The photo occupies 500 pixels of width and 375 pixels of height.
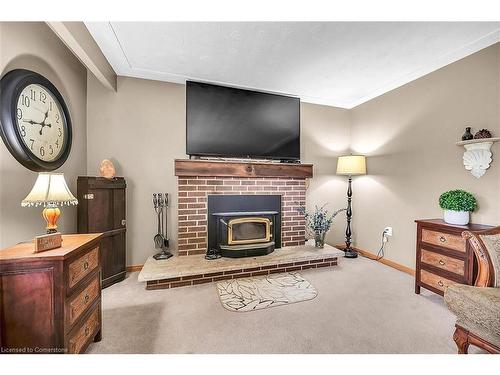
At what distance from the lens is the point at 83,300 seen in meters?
1.30

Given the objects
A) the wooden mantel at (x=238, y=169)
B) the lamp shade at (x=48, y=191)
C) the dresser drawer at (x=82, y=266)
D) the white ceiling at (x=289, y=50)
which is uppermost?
the white ceiling at (x=289, y=50)

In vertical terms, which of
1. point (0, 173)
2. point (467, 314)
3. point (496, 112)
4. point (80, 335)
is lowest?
point (80, 335)

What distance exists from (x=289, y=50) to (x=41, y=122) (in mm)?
2287

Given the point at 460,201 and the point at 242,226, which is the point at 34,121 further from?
the point at 460,201

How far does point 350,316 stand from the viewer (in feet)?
5.88

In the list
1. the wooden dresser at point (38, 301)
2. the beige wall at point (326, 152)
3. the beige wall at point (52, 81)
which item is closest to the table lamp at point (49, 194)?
the wooden dresser at point (38, 301)

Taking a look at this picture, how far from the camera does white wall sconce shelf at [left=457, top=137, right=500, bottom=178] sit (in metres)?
1.97

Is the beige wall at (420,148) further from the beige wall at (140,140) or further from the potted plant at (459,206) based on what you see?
the beige wall at (140,140)

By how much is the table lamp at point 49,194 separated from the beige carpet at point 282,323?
3.17ft

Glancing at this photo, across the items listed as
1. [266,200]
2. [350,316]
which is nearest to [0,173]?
[266,200]

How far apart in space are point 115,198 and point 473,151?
3.79 meters

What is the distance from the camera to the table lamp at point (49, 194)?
120cm

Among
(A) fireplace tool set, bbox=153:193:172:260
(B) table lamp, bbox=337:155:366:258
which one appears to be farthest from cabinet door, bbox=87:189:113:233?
(B) table lamp, bbox=337:155:366:258

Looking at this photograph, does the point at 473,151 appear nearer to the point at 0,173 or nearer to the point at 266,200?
the point at 266,200
